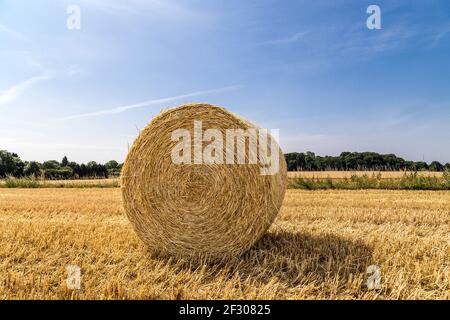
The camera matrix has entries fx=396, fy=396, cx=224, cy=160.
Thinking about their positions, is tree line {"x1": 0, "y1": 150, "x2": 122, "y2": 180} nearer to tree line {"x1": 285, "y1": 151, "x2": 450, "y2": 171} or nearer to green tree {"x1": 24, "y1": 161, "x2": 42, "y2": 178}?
green tree {"x1": 24, "y1": 161, "x2": 42, "y2": 178}

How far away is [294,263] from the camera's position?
14.1 feet

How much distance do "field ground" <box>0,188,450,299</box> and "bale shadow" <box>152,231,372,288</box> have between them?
1cm

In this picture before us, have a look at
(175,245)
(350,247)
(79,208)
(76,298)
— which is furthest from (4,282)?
(79,208)

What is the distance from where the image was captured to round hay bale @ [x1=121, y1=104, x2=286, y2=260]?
4.71m

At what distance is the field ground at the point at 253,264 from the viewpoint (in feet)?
11.7

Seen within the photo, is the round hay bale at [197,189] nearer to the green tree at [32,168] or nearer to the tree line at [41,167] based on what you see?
the tree line at [41,167]

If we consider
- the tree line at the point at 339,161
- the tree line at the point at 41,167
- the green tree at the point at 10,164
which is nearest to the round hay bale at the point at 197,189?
the tree line at the point at 339,161

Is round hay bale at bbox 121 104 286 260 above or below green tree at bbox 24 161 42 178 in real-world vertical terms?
below


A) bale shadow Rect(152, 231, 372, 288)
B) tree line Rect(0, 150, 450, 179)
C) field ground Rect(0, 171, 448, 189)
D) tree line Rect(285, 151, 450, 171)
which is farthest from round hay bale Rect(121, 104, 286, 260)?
tree line Rect(285, 151, 450, 171)

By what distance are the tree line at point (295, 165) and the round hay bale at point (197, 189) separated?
9.67ft

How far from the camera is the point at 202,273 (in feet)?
13.5

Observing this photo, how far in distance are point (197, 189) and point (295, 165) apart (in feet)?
58.6
